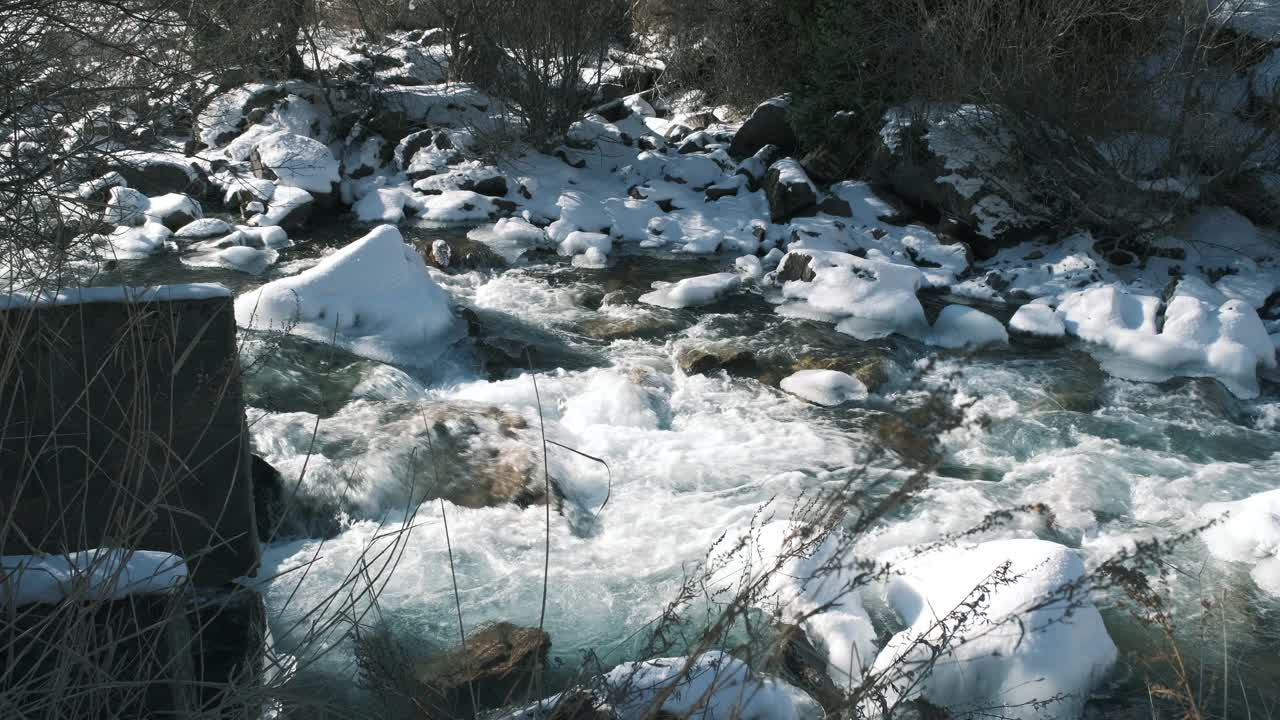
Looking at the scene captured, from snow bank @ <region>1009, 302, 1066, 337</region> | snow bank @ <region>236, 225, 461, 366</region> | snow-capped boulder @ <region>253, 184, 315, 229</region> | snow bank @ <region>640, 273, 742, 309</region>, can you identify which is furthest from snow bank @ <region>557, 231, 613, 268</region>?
snow bank @ <region>1009, 302, 1066, 337</region>

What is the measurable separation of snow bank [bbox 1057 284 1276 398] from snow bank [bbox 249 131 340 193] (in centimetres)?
791

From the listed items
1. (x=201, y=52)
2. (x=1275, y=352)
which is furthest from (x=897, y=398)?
(x=201, y=52)

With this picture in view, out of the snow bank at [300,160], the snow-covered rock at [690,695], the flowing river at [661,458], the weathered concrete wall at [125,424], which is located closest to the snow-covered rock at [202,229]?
the snow bank at [300,160]

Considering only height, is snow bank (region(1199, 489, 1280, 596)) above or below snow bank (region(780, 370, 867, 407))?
above

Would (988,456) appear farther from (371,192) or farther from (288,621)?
(371,192)

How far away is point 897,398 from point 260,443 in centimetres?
427

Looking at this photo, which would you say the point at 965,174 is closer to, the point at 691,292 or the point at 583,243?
the point at 691,292

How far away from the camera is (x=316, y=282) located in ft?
25.3

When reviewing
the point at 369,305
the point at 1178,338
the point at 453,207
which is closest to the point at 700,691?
the point at 369,305

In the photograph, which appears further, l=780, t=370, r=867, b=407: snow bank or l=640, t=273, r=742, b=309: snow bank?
l=640, t=273, r=742, b=309: snow bank

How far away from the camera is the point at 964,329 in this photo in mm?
8391

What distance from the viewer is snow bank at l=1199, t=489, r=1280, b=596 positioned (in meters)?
4.97

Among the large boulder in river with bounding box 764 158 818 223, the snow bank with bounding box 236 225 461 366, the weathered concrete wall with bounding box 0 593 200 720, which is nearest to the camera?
the weathered concrete wall with bounding box 0 593 200 720

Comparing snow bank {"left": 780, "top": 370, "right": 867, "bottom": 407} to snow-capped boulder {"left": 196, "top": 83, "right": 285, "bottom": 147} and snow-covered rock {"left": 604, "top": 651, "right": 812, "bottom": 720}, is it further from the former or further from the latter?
snow-capped boulder {"left": 196, "top": 83, "right": 285, "bottom": 147}
